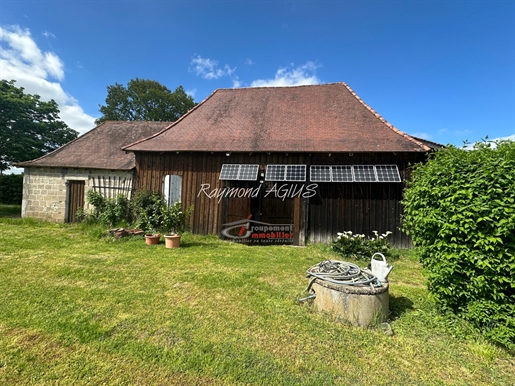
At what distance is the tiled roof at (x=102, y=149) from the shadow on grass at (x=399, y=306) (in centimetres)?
911

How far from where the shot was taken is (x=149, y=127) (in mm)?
11961

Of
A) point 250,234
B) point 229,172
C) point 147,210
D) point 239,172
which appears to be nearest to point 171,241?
point 147,210

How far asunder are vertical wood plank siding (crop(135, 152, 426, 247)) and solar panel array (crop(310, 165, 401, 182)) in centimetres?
16

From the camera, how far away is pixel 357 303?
9.36ft

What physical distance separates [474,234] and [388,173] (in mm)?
4902

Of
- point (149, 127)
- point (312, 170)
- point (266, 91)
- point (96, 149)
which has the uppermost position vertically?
point (266, 91)

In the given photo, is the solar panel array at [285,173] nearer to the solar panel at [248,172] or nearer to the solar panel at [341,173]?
the solar panel at [248,172]

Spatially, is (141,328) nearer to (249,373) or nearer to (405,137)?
(249,373)

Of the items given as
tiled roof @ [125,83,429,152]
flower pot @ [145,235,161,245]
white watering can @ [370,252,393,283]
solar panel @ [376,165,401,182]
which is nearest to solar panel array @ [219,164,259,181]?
tiled roof @ [125,83,429,152]

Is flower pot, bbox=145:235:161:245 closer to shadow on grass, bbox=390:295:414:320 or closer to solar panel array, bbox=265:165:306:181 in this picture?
solar panel array, bbox=265:165:306:181

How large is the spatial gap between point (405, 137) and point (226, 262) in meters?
6.63

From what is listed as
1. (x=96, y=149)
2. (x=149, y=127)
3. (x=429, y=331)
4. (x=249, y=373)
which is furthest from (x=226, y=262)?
(x=149, y=127)

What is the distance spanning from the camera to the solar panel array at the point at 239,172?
7477 mm

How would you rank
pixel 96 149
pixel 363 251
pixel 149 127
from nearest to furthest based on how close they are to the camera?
1. pixel 363 251
2. pixel 96 149
3. pixel 149 127
